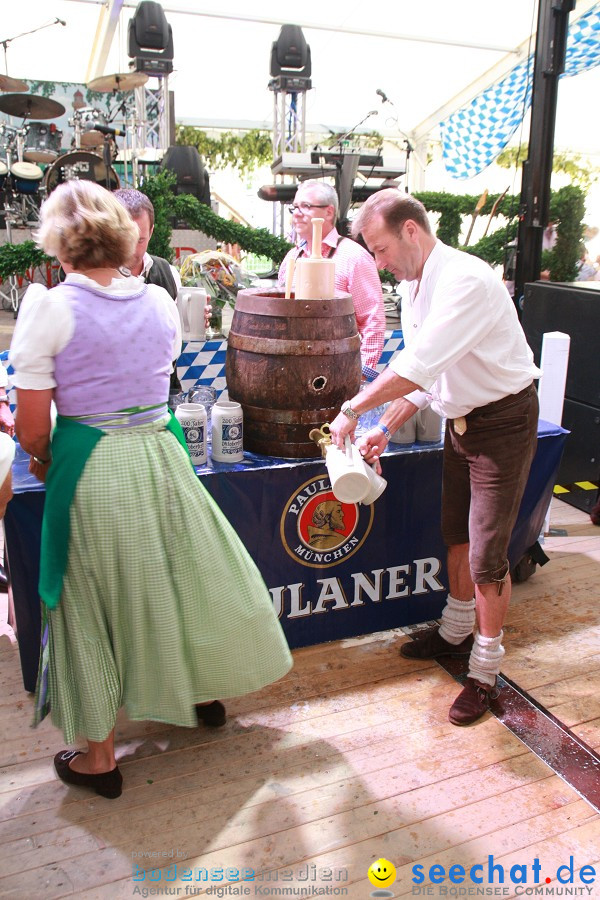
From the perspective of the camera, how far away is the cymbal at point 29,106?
10.4 meters

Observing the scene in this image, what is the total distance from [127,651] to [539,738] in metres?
1.29

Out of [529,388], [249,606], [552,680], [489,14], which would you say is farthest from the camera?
[489,14]

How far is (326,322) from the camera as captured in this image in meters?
2.30

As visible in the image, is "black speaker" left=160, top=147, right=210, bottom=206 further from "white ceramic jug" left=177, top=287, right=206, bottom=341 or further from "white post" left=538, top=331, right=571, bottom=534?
"white post" left=538, top=331, right=571, bottom=534

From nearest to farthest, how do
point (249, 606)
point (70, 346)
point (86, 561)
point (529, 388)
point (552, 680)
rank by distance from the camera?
1. point (70, 346)
2. point (86, 561)
3. point (249, 606)
4. point (529, 388)
5. point (552, 680)

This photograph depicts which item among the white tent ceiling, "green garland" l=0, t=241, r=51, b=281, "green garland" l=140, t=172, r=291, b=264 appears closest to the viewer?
"green garland" l=0, t=241, r=51, b=281

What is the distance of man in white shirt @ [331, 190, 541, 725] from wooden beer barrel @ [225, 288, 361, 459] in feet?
0.71

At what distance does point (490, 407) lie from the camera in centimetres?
217

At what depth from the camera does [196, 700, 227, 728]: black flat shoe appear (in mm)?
2242

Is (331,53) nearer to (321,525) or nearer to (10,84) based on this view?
(10,84)

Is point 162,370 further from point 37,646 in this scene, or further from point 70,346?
point 37,646

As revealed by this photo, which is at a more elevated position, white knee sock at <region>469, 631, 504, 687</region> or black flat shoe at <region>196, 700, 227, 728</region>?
white knee sock at <region>469, 631, 504, 687</region>

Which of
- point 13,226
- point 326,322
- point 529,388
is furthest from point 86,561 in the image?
point 13,226

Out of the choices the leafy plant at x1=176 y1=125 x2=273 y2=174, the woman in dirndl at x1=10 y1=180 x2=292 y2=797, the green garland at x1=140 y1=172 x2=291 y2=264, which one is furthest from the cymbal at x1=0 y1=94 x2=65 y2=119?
the woman in dirndl at x1=10 y1=180 x2=292 y2=797
